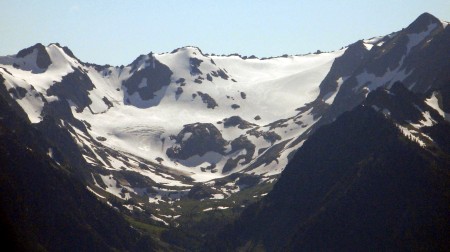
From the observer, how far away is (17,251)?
17412 centimetres

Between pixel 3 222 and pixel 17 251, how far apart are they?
15.4 metres

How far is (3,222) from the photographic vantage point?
188 meters

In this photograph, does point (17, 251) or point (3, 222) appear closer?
point (17, 251)
